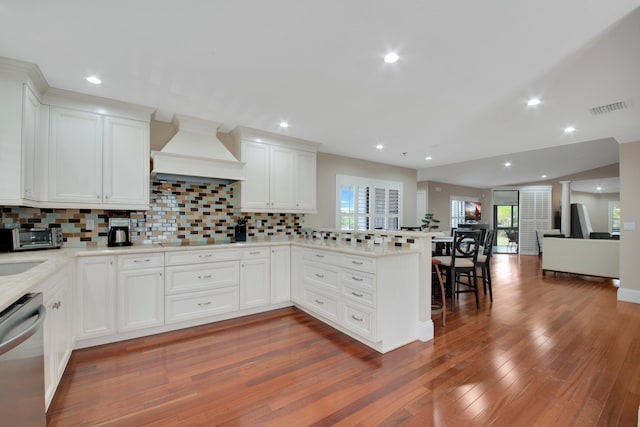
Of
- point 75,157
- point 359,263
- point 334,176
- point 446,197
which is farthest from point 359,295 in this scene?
point 446,197

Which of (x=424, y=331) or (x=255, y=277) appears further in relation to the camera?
(x=255, y=277)

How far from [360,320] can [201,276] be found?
68.9 inches

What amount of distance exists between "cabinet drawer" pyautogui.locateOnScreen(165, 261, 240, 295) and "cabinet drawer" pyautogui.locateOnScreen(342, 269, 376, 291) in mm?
1311

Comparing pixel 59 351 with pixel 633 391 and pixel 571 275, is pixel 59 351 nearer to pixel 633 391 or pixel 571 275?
pixel 633 391

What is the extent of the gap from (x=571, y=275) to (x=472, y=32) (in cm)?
658

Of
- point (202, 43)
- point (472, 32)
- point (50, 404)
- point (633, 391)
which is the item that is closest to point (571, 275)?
point (633, 391)

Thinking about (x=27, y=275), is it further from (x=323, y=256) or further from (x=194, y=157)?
(x=323, y=256)

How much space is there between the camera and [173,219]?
333cm

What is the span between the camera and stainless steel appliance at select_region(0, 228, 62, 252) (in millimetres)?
2230

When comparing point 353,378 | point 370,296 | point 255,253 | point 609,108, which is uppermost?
point 609,108

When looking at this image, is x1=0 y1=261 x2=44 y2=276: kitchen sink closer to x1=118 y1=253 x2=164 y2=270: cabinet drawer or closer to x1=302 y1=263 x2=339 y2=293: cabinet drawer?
x1=118 y1=253 x2=164 y2=270: cabinet drawer

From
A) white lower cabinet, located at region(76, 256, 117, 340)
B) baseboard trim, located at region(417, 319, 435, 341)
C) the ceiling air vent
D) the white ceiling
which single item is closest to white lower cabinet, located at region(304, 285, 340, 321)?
baseboard trim, located at region(417, 319, 435, 341)

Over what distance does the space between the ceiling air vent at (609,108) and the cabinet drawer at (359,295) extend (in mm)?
3143

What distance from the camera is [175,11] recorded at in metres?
1.58
